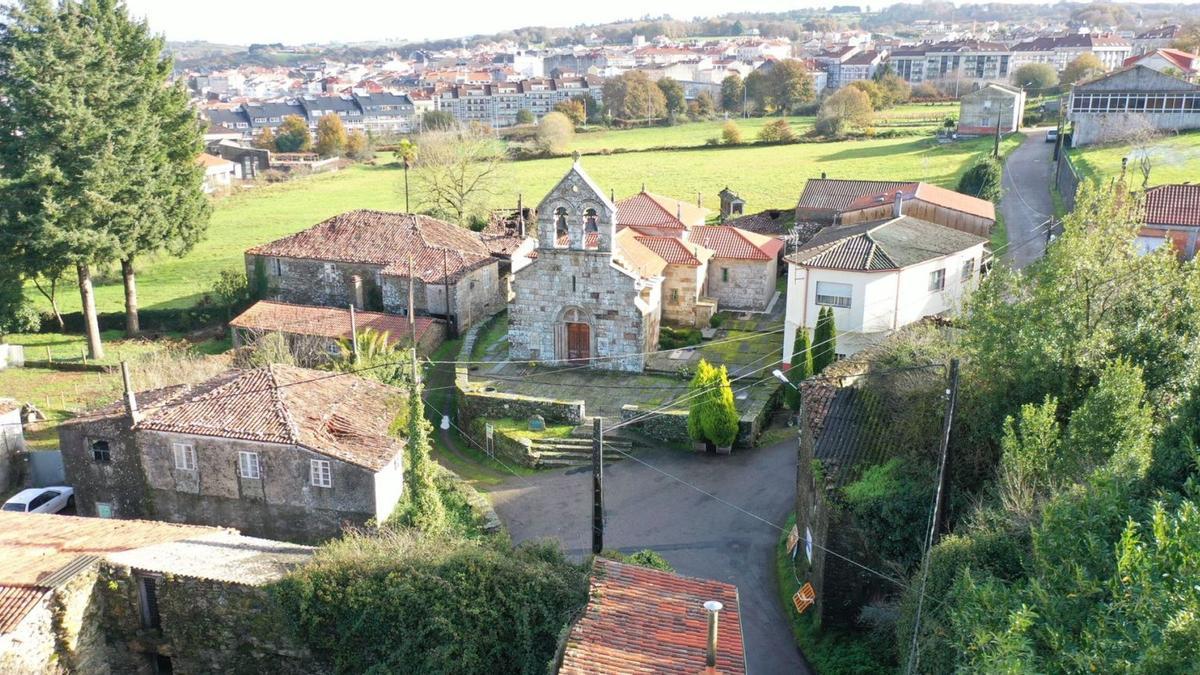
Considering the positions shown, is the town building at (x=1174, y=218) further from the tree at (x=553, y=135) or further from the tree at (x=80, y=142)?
the tree at (x=553, y=135)

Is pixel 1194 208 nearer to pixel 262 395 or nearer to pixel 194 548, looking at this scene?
pixel 262 395

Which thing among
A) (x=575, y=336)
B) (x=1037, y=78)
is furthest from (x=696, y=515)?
(x=1037, y=78)

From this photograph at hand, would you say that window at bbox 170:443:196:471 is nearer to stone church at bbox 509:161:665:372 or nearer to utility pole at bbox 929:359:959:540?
stone church at bbox 509:161:665:372

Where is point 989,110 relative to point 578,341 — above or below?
above

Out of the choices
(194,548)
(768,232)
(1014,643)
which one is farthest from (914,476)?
(768,232)

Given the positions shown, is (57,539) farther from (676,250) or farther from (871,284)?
(676,250)
